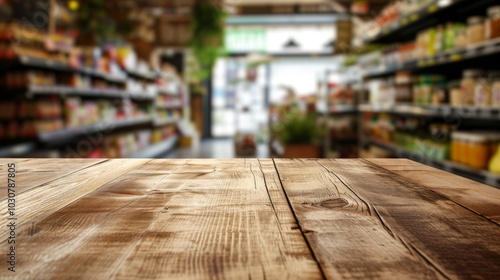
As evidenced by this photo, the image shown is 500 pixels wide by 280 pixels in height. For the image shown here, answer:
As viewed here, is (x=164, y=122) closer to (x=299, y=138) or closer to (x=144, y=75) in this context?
(x=144, y=75)

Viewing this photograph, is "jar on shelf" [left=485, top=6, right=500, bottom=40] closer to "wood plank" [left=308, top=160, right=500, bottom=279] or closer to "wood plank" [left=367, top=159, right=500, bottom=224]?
"wood plank" [left=367, top=159, right=500, bottom=224]

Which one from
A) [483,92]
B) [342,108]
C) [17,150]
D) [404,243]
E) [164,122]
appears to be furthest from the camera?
[164,122]

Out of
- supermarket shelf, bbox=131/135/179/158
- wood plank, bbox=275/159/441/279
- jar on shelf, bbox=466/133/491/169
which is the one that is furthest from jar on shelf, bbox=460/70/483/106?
supermarket shelf, bbox=131/135/179/158

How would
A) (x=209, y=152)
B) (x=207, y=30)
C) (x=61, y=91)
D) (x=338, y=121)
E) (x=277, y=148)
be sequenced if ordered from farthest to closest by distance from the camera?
(x=209, y=152) < (x=207, y=30) < (x=338, y=121) < (x=277, y=148) < (x=61, y=91)

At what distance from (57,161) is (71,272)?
1.00 m

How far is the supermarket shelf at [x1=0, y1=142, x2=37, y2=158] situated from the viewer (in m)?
3.63

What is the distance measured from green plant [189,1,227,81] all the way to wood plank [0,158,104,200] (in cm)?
707

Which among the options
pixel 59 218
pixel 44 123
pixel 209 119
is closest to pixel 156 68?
pixel 209 119

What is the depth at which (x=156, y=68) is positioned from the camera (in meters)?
8.74

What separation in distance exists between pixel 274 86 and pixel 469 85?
414cm

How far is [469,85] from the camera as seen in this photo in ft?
10.3

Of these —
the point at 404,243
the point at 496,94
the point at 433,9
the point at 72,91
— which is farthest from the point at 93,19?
the point at 404,243

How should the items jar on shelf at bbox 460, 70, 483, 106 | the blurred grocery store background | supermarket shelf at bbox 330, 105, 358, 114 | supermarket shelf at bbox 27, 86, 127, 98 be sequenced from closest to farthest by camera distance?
jar on shelf at bbox 460, 70, 483, 106, the blurred grocery store background, supermarket shelf at bbox 27, 86, 127, 98, supermarket shelf at bbox 330, 105, 358, 114

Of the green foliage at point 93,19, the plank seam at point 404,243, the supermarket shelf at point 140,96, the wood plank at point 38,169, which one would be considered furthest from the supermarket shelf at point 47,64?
the plank seam at point 404,243
